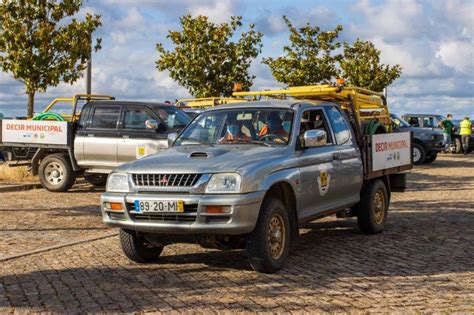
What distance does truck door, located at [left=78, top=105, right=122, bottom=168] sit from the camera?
15016 millimetres

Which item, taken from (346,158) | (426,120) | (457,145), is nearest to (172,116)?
(346,158)

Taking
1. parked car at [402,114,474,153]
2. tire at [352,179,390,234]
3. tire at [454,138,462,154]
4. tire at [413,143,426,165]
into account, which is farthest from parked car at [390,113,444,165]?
tire at [352,179,390,234]

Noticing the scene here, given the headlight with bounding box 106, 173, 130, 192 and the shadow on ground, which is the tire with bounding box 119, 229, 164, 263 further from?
the headlight with bounding box 106, 173, 130, 192

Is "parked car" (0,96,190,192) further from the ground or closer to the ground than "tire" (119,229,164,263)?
further from the ground

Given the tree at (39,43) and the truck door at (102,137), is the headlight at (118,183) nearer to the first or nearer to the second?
the truck door at (102,137)

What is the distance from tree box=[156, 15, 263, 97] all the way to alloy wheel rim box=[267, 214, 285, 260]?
2082 centimetres

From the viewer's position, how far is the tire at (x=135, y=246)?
765 centimetres

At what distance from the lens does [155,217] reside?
6961 millimetres

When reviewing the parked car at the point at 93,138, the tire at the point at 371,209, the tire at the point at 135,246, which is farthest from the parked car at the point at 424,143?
the tire at the point at 135,246

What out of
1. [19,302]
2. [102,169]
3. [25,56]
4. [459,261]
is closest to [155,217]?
[19,302]

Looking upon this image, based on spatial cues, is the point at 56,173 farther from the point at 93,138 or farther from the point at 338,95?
the point at 338,95

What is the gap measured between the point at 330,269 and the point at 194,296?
1832 millimetres

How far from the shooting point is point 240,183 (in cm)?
671

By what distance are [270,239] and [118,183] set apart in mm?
1673
